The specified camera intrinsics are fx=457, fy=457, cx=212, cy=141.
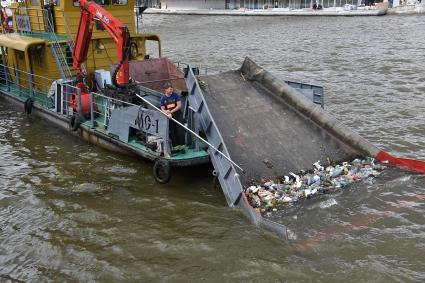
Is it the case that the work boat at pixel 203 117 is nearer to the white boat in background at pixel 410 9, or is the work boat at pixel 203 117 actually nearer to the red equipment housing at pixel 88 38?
the red equipment housing at pixel 88 38

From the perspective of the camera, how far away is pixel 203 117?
953cm

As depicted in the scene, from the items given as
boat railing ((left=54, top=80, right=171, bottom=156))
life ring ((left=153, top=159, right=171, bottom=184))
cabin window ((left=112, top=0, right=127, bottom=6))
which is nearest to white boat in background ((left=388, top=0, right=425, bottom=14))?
cabin window ((left=112, top=0, right=127, bottom=6))

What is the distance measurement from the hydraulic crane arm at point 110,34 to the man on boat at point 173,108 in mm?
1468

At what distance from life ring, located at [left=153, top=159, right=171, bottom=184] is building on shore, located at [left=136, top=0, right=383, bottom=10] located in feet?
215

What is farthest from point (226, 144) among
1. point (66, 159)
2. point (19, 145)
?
point (19, 145)

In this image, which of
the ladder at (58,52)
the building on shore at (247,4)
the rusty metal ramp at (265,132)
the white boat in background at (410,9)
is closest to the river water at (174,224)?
the rusty metal ramp at (265,132)

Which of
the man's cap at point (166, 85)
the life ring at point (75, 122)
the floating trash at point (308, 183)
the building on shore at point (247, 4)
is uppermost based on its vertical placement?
the building on shore at point (247, 4)

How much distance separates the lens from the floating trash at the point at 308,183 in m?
8.44

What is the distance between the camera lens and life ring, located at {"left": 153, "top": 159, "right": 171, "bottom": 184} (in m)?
9.29

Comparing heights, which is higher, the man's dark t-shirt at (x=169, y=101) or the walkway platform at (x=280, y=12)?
the walkway platform at (x=280, y=12)

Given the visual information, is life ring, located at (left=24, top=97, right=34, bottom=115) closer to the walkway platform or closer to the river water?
the river water

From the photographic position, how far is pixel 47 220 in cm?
878

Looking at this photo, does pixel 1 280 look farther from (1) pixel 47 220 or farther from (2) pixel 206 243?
(2) pixel 206 243

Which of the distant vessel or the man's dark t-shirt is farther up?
the distant vessel
